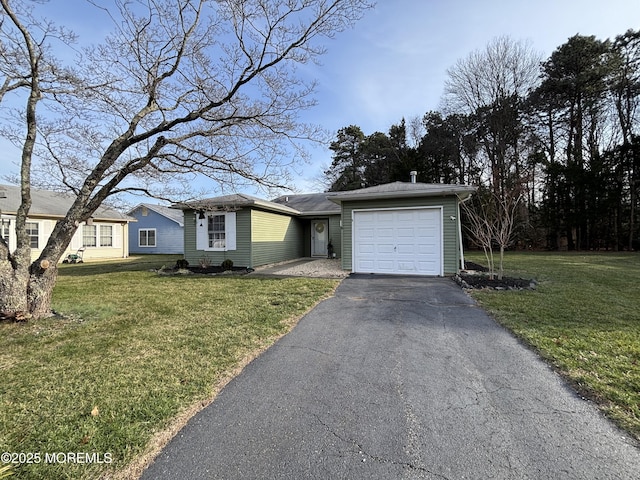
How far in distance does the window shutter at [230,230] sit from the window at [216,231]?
0.24 metres

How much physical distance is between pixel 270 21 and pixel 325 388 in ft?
19.7

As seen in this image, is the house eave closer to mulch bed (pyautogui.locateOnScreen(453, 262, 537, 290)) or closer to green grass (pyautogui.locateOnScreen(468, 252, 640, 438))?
mulch bed (pyautogui.locateOnScreen(453, 262, 537, 290))

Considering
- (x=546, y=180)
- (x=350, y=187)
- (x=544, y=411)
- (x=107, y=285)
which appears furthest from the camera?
(x=350, y=187)

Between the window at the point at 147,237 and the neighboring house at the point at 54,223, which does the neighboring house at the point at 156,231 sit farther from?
the neighboring house at the point at 54,223

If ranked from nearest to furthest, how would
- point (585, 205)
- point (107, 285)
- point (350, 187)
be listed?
point (107, 285)
point (585, 205)
point (350, 187)

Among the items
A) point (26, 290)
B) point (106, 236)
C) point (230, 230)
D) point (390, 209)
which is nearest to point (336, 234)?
point (230, 230)

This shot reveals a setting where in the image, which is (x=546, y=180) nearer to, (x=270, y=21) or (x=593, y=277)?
(x=593, y=277)

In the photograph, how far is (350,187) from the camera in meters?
27.6

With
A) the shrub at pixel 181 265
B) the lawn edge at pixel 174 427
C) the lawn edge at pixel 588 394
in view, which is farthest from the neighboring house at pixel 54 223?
the lawn edge at pixel 588 394

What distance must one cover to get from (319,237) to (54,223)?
43.5ft

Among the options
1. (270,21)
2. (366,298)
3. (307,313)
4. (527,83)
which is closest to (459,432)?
(307,313)

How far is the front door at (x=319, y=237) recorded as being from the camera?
1638 centimetres

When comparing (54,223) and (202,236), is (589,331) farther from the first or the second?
(54,223)

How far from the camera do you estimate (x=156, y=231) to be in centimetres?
2244
